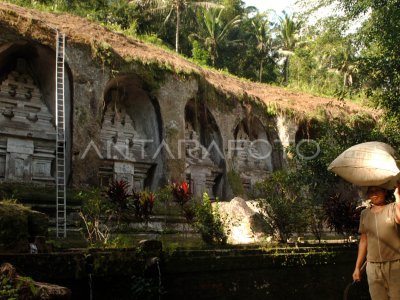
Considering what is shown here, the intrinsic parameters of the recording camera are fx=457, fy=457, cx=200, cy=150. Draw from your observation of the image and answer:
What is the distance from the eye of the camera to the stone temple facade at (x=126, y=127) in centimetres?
1379

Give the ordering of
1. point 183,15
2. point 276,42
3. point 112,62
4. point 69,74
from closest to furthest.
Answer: point 69,74
point 112,62
point 183,15
point 276,42

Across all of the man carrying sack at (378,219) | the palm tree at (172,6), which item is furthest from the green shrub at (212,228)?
the palm tree at (172,6)

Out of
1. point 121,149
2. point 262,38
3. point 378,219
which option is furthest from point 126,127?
point 262,38

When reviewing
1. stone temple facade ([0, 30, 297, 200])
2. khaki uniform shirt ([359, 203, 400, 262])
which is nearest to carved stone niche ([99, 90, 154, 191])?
stone temple facade ([0, 30, 297, 200])

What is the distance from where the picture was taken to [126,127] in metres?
16.7

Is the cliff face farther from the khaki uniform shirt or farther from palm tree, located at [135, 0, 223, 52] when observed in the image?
the khaki uniform shirt

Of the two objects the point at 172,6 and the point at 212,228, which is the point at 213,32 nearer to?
the point at 172,6

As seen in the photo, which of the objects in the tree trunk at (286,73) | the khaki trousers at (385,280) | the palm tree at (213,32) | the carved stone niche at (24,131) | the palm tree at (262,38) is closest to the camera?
the khaki trousers at (385,280)

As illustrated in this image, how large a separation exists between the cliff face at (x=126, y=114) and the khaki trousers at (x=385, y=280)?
10809mm

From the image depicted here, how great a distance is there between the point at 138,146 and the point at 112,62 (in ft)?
10.5

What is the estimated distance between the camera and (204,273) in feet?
18.7

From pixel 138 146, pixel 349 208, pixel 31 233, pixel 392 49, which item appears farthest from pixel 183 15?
pixel 31 233

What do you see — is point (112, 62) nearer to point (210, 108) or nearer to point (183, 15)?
point (210, 108)

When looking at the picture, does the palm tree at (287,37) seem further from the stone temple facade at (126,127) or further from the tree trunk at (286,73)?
the stone temple facade at (126,127)
